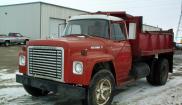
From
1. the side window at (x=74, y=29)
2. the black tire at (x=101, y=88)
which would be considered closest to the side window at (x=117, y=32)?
the side window at (x=74, y=29)

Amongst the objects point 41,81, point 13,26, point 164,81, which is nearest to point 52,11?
point 13,26

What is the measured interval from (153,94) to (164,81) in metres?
2.21

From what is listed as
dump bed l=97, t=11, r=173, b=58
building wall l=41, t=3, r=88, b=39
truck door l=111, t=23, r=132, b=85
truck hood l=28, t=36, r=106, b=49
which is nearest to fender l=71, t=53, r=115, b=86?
truck hood l=28, t=36, r=106, b=49

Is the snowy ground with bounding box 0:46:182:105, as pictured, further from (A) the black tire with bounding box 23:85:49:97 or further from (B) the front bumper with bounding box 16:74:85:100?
(B) the front bumper with bounding box 16:74:85:100

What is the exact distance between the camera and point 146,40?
35.3ft

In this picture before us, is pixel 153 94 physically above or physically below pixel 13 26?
below

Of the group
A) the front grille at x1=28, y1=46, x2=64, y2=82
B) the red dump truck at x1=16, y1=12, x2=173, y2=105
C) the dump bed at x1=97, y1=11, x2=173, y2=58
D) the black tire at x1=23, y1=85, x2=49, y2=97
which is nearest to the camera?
the red dump truck at x1=16, y1=12, x2=173, y2=105

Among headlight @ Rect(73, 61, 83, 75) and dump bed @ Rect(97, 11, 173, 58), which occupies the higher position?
dump bed @ Rect(97, 11, 173, 58)

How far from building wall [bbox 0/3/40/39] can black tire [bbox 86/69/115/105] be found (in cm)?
3159

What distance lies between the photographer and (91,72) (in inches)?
297

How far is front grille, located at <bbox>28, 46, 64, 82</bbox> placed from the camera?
7.55 meters

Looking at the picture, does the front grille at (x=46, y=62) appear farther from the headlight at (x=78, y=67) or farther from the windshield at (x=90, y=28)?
the windshield at (x=90, y=28)

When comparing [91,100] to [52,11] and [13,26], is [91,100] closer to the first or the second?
[52,11]

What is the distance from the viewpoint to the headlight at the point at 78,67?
24.1ft
